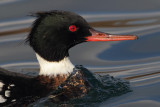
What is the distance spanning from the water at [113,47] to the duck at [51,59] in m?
0.76

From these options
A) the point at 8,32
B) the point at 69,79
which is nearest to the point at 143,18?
the point at 8,32

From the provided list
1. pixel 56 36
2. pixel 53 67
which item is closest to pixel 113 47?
pixel 53 67

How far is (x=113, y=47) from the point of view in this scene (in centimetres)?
974

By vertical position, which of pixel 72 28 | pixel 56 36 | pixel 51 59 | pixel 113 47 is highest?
pixel 72 28

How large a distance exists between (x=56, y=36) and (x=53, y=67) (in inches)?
20.1

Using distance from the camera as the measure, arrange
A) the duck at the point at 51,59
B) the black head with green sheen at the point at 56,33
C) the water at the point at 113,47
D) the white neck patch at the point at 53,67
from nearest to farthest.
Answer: the duck at the point at 51,59 → the black head with green sheen at the point at 56,33 → the white neck patch at the point at 53,67 → the water at the point at 113,47

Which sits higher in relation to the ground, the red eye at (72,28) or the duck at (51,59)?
the red eye at (72,28)

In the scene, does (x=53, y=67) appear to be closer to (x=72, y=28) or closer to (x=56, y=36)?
(x=56, y=36)


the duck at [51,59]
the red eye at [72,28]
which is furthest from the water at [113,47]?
the red eye at [72,28]

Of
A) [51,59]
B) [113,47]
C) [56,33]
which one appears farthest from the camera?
[113,47]

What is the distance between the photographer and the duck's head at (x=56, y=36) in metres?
7.28

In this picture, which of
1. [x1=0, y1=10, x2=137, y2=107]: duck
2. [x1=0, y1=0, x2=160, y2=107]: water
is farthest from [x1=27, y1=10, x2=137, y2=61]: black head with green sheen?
[x1=0, y1=0, x2=160, y2=107]: water

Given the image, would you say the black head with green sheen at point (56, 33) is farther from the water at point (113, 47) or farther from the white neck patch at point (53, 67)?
the water at point (113, 47)

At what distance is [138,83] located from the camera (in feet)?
27.1
